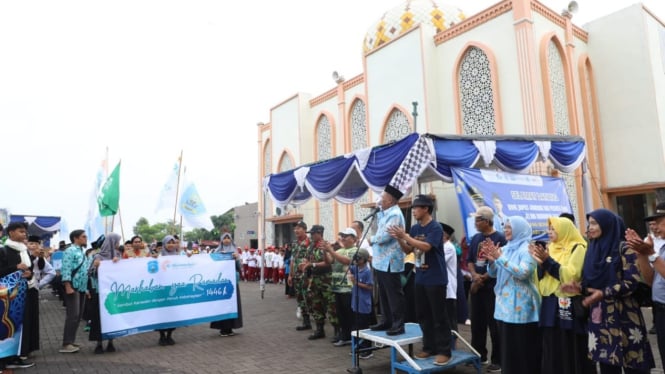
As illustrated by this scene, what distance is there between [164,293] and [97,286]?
919mm

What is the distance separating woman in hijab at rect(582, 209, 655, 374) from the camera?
3.17 metres

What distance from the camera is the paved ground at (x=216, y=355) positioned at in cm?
528

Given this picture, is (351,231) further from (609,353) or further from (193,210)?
(193,210)

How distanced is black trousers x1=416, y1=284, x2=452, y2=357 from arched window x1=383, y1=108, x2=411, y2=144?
10410 mm

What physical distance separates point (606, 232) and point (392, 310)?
2229mm

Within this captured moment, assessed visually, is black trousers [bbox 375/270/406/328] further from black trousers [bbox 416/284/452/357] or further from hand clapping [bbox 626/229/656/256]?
hand clapping [bbox 626/229/656/256]

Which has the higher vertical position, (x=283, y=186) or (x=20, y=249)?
(x=283, y=186)

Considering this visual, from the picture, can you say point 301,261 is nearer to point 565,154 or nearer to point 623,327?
point 623,327

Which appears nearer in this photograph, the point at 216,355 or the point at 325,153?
the point at 216,355

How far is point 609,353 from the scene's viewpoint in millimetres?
3195

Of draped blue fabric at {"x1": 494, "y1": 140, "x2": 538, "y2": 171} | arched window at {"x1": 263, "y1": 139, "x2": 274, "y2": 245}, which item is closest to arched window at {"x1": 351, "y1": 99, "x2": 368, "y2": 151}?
arched window at {"x1": 263, "y1": 139, "x2": 274, "y2": 245}

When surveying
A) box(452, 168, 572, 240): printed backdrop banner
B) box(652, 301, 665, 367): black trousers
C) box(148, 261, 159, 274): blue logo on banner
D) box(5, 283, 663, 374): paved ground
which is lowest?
box(5, 283, 663, 374): paved ground

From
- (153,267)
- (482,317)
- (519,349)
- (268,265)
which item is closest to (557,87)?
(482,317)

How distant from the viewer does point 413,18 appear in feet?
53.6
